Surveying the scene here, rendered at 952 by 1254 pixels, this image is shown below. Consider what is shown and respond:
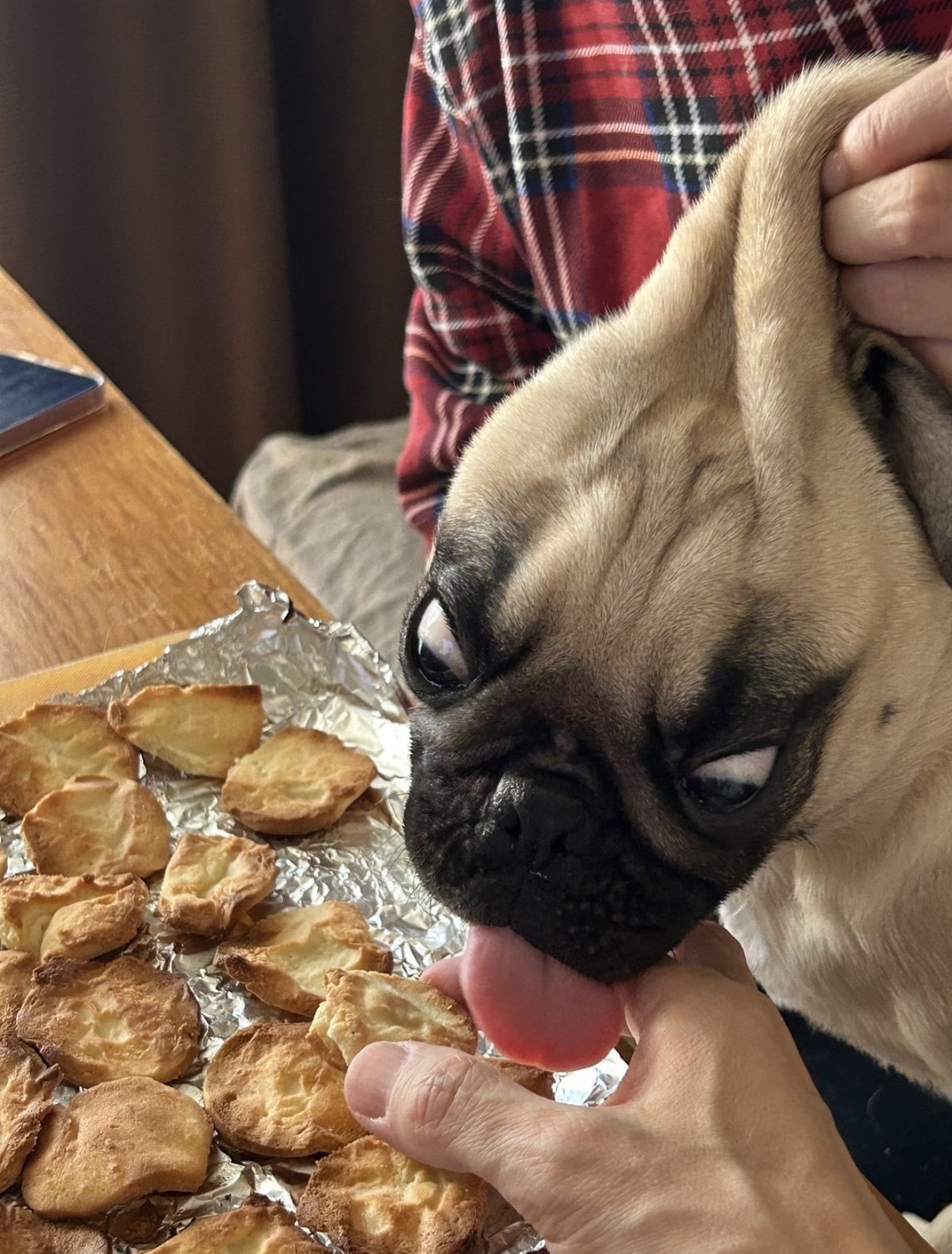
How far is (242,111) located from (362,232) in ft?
1.05

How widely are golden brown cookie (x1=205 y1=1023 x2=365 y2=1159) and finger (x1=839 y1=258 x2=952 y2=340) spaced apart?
52cm

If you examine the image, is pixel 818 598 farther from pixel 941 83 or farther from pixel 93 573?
pixel 93 573

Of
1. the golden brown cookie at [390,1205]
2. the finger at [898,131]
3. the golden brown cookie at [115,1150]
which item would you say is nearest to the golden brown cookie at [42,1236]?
the golden brown cookie at [115,1150]

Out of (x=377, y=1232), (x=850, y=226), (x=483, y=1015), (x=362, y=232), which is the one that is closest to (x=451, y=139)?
(x=850, y=226)

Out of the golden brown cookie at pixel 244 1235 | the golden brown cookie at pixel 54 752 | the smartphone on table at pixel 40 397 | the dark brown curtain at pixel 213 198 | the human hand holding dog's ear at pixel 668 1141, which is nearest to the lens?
the human hand holding dog's ear at pixel 668 1141

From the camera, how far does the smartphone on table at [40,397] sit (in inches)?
43.9

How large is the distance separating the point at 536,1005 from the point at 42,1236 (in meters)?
0.29

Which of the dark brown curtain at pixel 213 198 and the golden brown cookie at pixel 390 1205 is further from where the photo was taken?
the dark brown curtain at pixel 213 198

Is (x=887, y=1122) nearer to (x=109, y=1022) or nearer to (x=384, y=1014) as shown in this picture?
(x=384, y=1014)

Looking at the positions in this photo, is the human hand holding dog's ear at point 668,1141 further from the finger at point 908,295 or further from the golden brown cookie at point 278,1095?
the finger at point 908,295

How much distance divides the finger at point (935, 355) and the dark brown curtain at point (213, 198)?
1.57m

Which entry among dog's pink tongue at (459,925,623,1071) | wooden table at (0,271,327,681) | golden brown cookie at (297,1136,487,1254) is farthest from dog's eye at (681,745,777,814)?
wooden table at (0,271,327,681)

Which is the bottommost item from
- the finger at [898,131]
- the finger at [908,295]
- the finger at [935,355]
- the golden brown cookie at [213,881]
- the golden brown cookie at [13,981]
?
the golden brown cookie at [13,981]

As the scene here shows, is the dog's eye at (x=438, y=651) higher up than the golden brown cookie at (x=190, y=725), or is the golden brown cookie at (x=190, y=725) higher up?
the dog's eye at (x=438, y=651)
